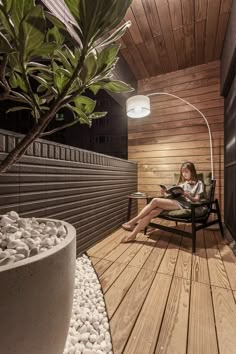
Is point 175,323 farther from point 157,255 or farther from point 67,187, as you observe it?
point 67,187

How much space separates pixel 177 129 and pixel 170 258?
7.27 feet

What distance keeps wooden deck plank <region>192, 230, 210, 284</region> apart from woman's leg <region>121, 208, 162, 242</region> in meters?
0.55

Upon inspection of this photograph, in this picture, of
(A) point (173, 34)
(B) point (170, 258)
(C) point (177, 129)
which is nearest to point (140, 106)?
(C) point (177, 129)

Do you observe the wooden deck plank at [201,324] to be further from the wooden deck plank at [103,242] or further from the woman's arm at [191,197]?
the woman's arm at [191,197]

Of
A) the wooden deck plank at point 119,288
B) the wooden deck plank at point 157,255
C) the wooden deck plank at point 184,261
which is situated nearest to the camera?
the wooden deck plank at point 119,288

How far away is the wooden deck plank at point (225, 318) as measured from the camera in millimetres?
812

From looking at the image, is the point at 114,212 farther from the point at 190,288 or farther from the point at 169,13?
the point at 169,13

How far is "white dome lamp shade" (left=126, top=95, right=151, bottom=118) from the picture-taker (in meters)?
2.72

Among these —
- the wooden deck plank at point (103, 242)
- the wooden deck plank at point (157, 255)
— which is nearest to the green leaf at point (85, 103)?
the wooden deck plank at point (157, 255)

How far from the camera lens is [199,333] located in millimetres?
869

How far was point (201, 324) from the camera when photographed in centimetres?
92

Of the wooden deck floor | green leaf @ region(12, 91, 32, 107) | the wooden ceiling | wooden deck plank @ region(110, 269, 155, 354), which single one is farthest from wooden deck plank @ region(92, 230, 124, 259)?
the wooden ceiling

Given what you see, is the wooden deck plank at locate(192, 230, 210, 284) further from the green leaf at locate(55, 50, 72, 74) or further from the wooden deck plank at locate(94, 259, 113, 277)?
the green leaf at locate(55, 50, 72, 74)

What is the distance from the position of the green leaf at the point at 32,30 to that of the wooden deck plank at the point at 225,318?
1.25 metres
